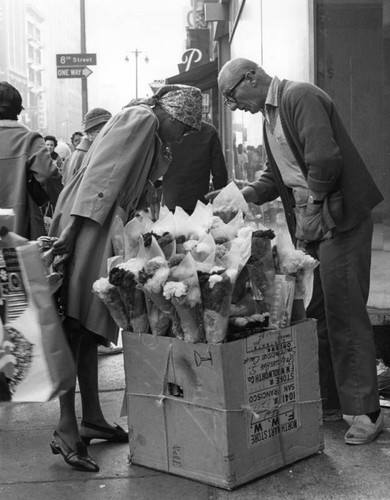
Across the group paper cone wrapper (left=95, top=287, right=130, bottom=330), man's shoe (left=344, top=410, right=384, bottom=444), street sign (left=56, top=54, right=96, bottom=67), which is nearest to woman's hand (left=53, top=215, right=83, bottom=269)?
paper cone wrapper (left=95, top=287, right=130, bottom=330)

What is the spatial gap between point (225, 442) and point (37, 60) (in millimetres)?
113775

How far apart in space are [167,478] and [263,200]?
5.46ft

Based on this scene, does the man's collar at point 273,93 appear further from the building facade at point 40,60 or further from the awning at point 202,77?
the building facade at point 40,60

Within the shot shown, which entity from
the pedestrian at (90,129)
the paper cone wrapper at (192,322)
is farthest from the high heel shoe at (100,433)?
the pedestrian at (90,129)

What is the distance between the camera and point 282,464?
3.47 meters

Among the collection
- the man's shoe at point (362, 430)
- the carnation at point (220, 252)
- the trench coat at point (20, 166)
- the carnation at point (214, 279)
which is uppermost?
the trench coat at point (20, 166)

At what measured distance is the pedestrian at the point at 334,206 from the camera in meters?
3.75

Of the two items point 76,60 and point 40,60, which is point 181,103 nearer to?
point 76,60

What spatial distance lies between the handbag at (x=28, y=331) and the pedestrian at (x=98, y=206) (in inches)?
28.8

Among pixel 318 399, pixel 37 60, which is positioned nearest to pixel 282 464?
pixel 318 399

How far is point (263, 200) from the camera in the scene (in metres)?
4.41

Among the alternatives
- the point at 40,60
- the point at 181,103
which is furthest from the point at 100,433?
the point at 40,60

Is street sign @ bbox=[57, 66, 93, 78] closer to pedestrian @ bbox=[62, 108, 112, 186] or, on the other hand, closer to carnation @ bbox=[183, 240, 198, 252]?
pedestrian @ bbox=[62, 108, 112, 186]

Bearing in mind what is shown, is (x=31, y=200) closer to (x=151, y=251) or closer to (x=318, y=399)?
(x=151, y=251)
